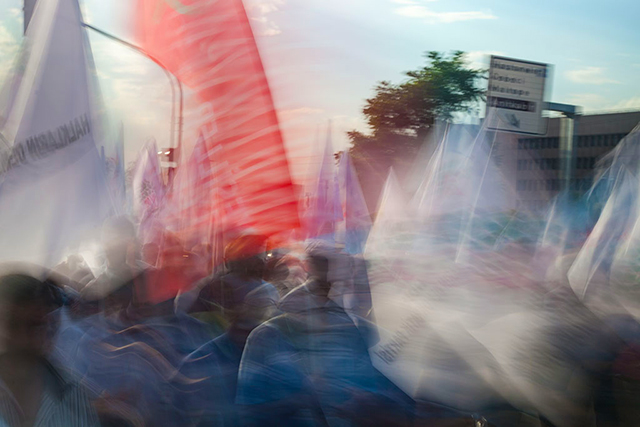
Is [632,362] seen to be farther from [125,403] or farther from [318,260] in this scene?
[125,403]

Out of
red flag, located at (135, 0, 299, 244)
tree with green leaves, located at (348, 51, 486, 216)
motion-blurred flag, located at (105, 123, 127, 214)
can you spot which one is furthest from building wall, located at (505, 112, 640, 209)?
red flag, located at (135, 0, 299, 244)

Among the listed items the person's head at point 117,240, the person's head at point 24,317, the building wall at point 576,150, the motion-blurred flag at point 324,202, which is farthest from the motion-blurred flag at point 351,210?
the building wall at point 576,150

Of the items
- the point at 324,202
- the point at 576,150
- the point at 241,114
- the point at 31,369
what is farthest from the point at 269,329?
the point at 576,150

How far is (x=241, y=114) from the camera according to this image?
Answer: 154 inches

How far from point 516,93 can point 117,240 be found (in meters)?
3.36

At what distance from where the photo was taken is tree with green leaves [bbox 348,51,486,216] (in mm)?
15867

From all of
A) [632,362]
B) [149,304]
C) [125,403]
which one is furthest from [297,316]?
[632,362]

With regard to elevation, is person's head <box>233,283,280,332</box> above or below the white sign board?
below

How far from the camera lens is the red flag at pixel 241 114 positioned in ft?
12.8

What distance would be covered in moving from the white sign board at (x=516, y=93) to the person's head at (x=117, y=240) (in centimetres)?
302

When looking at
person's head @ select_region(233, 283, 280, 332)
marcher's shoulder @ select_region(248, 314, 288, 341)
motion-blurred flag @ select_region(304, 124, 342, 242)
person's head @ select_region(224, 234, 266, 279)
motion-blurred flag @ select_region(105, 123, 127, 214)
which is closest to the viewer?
marcher's shoulder @ select_region(248, 314, 288, 341)

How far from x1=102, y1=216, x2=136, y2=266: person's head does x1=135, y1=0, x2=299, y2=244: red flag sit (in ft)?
2.11

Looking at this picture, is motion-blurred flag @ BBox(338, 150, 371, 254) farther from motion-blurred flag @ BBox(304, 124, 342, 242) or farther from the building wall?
the building wall

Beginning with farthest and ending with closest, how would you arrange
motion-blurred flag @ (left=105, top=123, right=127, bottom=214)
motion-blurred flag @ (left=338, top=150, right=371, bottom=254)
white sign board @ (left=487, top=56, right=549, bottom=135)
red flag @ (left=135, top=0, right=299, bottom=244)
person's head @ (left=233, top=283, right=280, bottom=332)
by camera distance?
motion-blurred flag @ (left=105, top=123, right=127, bottom=214)
motion-blurred flag @ (left=338, top=150, right=371, bottom=254)
white sign board @ (left=487, top=56, right=549, bottom=135)
red flag @ (left=135, top=0, right=299, bottom=244)
person's head @ (left=233, top=283, right=280, bottom=332)
